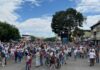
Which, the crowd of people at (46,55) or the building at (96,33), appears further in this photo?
the building at (96,33)

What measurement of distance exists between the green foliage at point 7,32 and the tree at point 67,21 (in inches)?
782

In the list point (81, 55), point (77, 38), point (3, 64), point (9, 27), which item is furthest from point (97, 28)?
point (3, 64)

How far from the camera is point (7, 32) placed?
125250mm

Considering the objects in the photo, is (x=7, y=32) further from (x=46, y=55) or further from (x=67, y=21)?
(x=46, y=55)

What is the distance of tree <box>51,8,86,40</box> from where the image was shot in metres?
107

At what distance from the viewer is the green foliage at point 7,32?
121 meters

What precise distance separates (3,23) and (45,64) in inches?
3871

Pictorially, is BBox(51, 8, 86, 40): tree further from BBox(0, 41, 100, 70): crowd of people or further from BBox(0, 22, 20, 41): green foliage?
BBox(0, 41, 100, 70): crowd of people

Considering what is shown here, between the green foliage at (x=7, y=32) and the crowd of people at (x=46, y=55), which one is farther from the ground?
the green foliage at (x=7, y=32)

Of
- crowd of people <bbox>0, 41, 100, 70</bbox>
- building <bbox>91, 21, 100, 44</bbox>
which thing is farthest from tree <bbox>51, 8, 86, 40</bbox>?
crowd of people <bbox>0, 41, 100, 70</bbox>

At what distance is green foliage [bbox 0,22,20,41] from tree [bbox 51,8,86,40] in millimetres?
19874

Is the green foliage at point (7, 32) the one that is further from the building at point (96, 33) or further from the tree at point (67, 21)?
the building at point (96, 33)

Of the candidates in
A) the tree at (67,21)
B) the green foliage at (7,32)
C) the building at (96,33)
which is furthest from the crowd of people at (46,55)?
the green foliage at (7,32)

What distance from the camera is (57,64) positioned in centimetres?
2942
